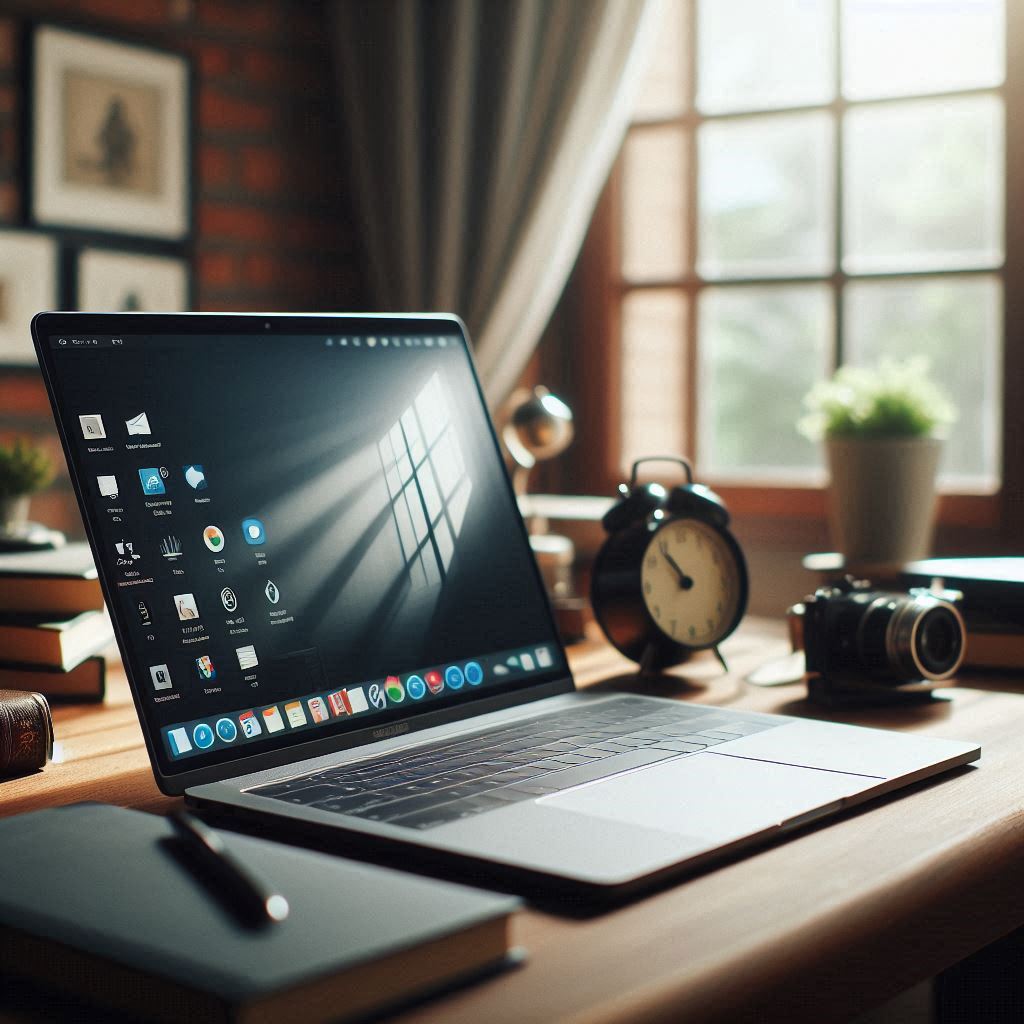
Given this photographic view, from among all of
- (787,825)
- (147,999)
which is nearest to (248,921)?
(147,999)

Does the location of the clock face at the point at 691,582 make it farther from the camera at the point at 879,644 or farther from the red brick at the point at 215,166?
the red brick at the point at 215,166

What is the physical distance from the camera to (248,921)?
0.50 meters

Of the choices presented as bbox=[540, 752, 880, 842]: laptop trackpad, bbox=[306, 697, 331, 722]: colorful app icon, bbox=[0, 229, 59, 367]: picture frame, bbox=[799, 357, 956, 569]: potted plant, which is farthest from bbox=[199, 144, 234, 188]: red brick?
bbox=[540, 752, 880, 842]: laptop trackpad

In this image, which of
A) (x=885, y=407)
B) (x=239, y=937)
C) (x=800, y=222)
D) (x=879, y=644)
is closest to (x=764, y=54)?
(x=800, y=222)

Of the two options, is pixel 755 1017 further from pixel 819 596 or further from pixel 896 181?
pixel 896 181

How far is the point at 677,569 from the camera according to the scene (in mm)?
1240

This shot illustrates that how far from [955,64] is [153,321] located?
161cm

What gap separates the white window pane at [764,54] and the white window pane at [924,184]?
0.40 feet

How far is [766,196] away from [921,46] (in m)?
0.34

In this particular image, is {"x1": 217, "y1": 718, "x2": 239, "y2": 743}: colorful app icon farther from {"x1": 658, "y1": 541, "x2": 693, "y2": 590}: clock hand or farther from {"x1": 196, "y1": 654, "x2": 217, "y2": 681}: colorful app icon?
{"x1": 658, "y1": 541, "x2": 693, "y2": 590}: clock hand

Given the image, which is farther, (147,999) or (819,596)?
(819,596)

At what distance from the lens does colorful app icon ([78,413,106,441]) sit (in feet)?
2.65

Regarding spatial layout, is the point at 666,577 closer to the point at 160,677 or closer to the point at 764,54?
the point at 160,677

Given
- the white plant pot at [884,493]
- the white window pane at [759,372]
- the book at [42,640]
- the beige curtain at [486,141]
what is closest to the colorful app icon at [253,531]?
the book at [42,640]
